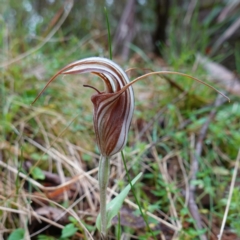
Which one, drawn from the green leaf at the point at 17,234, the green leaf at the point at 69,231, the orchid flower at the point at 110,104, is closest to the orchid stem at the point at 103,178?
the orchid flower at the point at 110,104

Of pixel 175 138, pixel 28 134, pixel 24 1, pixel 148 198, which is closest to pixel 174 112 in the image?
pixel 175 138

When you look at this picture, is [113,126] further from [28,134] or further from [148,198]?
[28,134]

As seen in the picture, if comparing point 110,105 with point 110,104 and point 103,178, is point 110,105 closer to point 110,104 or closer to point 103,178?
point 110,104

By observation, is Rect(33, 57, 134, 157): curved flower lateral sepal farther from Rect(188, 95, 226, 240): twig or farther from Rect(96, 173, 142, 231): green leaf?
Rect(188, 95, 226, 240): twig

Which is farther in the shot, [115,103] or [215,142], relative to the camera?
[215,142]

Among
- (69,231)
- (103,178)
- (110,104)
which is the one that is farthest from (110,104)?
(69,231)
